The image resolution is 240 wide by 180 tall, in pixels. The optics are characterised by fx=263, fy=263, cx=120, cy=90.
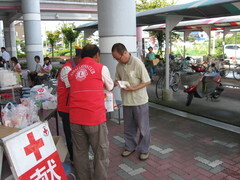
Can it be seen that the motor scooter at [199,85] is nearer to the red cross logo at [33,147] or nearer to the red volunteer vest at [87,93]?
the red volunteer vest at [87,93]

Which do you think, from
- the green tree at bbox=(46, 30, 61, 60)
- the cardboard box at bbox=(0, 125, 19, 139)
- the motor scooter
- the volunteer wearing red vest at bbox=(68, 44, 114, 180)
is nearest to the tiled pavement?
the volunteer wearing red vest at bbox=(68, 44, 114, 180)

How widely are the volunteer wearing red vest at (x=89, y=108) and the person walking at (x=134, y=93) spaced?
0.72 metres

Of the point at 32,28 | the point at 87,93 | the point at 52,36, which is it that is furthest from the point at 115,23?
the point at 52,36

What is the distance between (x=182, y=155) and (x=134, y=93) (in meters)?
1.31

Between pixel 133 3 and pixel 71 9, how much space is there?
13.8 metres

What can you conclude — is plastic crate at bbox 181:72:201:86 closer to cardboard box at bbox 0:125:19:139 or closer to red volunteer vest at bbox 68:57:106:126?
red volunteer vest at bbox 68:57:106:126

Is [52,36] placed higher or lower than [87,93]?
higher

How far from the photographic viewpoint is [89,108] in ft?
9.18

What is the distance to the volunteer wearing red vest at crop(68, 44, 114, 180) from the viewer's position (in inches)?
110

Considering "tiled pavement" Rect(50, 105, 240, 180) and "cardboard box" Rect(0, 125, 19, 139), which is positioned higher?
"cardboard box" Rect(0, 125, 19, 139)

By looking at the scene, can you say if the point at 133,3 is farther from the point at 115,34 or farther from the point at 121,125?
the point at 121,125

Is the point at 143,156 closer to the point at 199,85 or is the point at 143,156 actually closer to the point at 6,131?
the point at 6,131

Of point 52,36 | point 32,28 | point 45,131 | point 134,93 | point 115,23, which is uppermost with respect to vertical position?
point 52,36

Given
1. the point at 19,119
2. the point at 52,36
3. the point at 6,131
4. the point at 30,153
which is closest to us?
the point at 30,153
